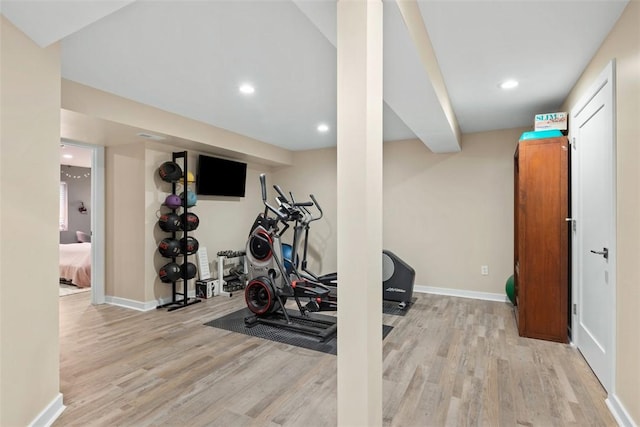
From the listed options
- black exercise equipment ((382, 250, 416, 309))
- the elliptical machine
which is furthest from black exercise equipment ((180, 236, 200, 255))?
black exercise equipment ((382, 250, 416, 309))

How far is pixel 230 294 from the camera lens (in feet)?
15.8

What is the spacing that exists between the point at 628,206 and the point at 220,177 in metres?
4.65

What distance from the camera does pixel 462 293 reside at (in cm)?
477

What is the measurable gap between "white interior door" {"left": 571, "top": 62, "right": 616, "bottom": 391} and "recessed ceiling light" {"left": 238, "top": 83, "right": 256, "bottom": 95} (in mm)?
2708

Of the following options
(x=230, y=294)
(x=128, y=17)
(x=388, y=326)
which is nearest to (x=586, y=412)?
(x=388, y=326)

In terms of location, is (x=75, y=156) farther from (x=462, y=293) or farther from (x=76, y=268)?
(x=462, y=293)

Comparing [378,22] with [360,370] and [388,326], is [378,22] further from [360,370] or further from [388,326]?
[388,326]

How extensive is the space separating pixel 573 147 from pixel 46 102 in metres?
4.05

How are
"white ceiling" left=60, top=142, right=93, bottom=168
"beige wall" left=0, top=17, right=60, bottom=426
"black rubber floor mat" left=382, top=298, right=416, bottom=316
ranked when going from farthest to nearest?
"white ceiling" left=60, top=142, right=93, bottom=168, "black rubber floor mat" left=382, top=298, right=416, bottom=316, "beige wall" left=0, top=17, right=60, bottom=426

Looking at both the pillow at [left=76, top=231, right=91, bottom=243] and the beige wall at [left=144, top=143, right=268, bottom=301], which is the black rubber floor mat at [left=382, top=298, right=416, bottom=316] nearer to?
the beige wall at [left=144, top=143, right=268, bottom=301]

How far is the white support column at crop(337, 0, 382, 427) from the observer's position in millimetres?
1173

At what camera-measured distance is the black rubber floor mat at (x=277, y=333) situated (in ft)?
9.87

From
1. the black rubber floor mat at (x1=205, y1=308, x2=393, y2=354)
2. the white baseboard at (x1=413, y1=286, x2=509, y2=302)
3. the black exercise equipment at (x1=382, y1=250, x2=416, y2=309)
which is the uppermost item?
the black exercise equipment at (x1=382, y1=250, x2=416, y2=309)

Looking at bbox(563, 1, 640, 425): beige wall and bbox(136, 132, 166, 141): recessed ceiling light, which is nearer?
bbox(563, 1, 640, 425): beige wall
